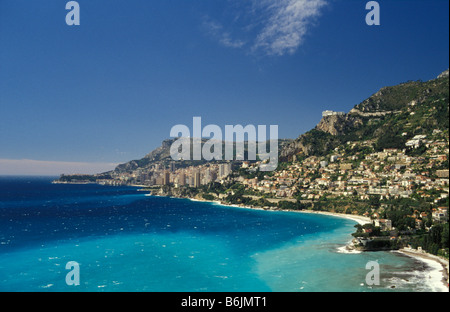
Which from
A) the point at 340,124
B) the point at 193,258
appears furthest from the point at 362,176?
the point at 193,258

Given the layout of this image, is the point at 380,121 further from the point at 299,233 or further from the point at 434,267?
the point at 434,267

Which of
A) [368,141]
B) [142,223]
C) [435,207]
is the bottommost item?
[142,223]

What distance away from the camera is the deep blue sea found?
11.3m

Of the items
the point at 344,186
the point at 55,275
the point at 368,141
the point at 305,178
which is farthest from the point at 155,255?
the point at 368,141

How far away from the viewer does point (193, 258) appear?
15438 millimetres

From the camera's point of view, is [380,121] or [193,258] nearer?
[193,258]

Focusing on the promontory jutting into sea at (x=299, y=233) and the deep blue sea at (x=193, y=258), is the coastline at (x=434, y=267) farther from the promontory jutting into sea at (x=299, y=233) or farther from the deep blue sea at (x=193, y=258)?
the deep blue sea at (x=193, y=258)

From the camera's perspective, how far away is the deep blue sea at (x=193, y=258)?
37.0 feet

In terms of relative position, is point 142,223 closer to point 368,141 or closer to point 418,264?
point 418,264

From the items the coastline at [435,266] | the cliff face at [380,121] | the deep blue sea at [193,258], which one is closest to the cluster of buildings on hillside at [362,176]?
the cliff face at [380,121]

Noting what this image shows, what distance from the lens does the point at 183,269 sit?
531 inches

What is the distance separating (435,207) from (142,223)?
901 inches

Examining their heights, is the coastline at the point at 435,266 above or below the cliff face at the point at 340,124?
below
